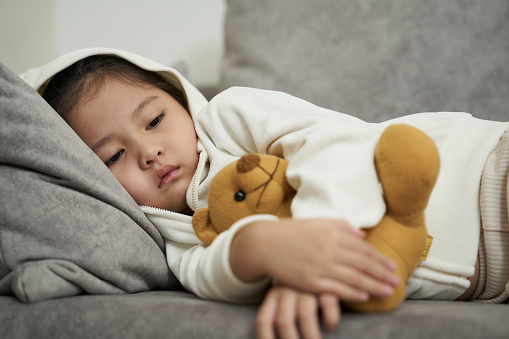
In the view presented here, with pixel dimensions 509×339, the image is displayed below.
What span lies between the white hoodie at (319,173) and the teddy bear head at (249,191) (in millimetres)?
28

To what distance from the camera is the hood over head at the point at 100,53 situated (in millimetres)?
1009

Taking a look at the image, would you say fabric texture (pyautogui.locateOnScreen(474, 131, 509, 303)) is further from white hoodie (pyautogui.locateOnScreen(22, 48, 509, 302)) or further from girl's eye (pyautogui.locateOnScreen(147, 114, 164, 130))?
girl's eye (pyautogui.locateOnScreen(147, 114, 164, 130))

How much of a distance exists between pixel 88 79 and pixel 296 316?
0.76 m

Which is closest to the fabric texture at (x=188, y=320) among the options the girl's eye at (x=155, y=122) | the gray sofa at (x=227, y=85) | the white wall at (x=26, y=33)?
the gray sofa at (x=227, y=85)

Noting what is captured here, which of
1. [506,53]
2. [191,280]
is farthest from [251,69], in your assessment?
[191,280]

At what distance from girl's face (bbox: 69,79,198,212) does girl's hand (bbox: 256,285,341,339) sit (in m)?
0.46

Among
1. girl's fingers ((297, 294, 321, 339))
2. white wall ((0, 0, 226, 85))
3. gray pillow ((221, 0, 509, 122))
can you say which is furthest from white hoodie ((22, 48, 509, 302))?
white wall ((0, 0, 226, 85))

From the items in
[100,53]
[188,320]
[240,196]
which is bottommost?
[188,320]

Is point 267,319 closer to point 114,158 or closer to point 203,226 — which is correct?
point 203,226

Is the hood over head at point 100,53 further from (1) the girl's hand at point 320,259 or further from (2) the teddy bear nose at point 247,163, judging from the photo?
(1) the girl's hand at point 320,259

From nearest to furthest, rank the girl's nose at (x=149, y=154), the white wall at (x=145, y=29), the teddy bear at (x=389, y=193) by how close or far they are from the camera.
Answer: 1. the teddy bear at (x=389, y=193)
2. the girl's nose at (x=149, y=154)
3. the white wall at (x=145, y=29)

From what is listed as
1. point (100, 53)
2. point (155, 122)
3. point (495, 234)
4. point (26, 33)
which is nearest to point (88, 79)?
point (100, 53)

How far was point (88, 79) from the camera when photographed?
97 centimetres

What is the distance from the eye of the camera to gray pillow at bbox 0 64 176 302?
2.17 ft
